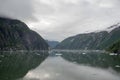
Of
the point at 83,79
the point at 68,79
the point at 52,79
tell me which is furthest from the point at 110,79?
the point at 52,79

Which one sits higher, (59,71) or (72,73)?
(59,71)

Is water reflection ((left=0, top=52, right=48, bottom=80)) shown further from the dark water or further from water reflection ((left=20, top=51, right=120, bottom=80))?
water reflection ((left=20, top=51, right=120, bottom=80))

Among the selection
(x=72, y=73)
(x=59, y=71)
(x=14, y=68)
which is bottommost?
(x=72, y=73)

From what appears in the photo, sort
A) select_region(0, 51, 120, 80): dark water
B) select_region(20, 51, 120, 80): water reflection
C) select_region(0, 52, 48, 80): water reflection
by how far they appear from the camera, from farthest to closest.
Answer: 1. select_region(0, 52, 48, 80): water reflection
2. select_region(0, 51, 120, 80): dark water
3. select_region(20, 51, 120, 80): water reflection

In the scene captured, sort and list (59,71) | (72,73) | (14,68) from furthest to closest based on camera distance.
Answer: (14,68) → (59,71) → (72,73)

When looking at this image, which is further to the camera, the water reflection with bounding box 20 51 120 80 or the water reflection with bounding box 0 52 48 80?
the water reflection with bounding box 0 52 48 80

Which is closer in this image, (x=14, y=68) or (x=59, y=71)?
(x=59, y=71)

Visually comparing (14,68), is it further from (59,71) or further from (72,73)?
(72,73)

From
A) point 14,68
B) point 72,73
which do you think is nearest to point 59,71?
point 72,73

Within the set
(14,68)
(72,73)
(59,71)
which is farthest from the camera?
(14,68)

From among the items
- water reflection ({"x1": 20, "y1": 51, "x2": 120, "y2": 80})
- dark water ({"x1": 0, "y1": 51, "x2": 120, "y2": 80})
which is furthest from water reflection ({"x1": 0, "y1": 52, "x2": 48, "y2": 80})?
water reflection ({"x1": 20, "y1": 51, "x2": 120, "y2": 80})

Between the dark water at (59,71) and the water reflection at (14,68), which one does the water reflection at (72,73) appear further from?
the water reflection at (14,68)

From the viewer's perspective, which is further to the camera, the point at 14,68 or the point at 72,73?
the point at 14,68

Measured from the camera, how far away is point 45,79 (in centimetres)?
5619
